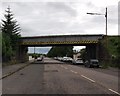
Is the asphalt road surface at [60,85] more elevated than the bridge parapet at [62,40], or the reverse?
the bridge parapet at [62,40]

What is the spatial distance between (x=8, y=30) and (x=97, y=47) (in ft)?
80.5

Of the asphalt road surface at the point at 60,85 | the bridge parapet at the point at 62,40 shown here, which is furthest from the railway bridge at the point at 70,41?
the asphalt road surface at the point at 60,85

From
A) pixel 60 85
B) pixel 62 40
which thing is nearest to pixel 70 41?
pixel 62 40

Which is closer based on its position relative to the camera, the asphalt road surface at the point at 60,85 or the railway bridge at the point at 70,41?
the asphalt road surface at the point at 60,85

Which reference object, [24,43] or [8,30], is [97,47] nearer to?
[24,43]

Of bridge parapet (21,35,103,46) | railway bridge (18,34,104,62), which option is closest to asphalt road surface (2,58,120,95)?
railway bridge (18,34,104,62)

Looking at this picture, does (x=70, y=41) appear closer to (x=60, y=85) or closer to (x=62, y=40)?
(x=62, y=40)

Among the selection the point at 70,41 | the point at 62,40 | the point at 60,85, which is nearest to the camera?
the point at 60,85

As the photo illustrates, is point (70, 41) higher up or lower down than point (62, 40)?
lower down

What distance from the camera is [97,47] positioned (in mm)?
79000

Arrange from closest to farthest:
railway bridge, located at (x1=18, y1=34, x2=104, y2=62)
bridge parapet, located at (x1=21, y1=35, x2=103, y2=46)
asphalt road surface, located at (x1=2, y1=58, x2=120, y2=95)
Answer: asphalt road surface, located at (x1=2, y1=58, x2=120, y2=95)
railway bridge, located at (x1=18, y1=34, x2=104, y2=62)
bridge parapet, located at (x1=21, y1=35, x2=103, y2=46)

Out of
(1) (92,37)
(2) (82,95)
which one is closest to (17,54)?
(1) (92,37)

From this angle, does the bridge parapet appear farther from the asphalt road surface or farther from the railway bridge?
the asphalt road surface

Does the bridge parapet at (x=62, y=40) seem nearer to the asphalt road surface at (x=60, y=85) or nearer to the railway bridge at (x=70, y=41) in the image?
the railway bridge at (x=70, y=41)
